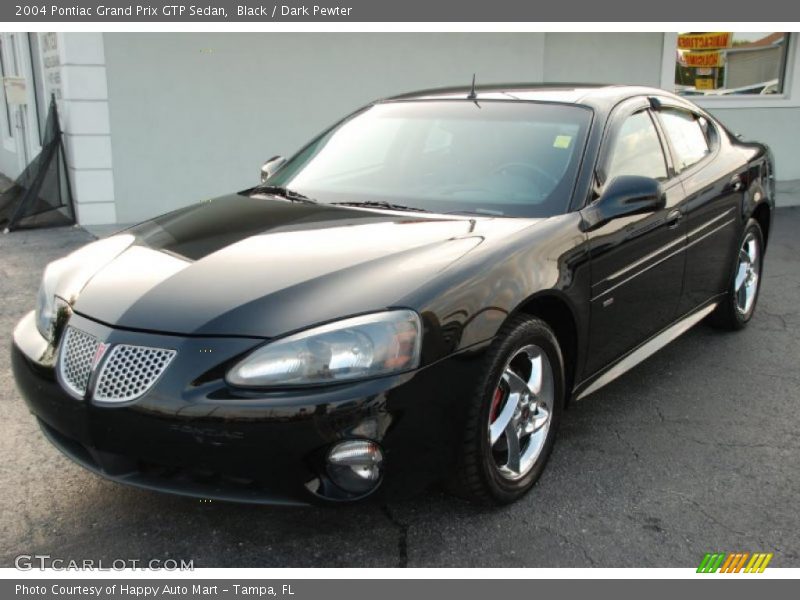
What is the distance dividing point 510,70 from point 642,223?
23.6 ft

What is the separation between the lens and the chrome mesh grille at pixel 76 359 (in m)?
2.61

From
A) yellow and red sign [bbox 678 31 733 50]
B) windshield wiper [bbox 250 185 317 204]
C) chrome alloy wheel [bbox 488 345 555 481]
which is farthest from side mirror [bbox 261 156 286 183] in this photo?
yellow and red sign [bbox 678 31 733 50]

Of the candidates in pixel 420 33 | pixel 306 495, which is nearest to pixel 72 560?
pixel 306 495

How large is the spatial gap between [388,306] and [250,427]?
0.56 meters

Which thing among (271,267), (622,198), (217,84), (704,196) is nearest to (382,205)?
(271,267)

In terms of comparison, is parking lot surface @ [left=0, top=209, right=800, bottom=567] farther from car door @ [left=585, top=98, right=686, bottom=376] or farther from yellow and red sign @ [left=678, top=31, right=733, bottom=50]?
yellow and red sign @ [left=678, top=31, right=733, bottom=50]

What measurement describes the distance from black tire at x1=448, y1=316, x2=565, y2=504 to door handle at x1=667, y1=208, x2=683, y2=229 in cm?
115

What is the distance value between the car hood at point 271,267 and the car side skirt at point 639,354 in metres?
0.80

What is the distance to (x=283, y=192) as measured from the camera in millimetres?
3855

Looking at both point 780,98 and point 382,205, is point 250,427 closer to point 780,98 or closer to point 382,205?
point 382,205

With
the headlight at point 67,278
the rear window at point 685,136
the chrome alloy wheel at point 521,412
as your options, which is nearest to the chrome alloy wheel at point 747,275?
the rear window at point 685,136

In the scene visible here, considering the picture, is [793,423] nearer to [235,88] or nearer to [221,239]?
[221,239]

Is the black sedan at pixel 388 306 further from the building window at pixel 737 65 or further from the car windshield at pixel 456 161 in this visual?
the building window at pixel 737 65

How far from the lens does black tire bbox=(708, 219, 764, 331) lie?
4887 mm
